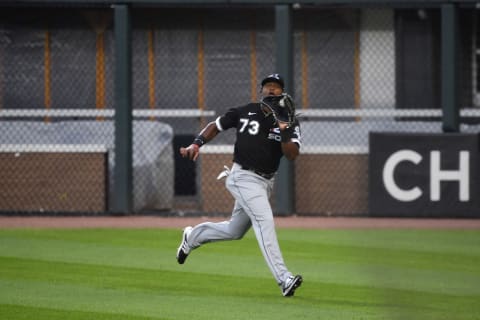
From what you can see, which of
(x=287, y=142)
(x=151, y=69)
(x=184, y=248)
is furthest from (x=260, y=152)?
(x=151, y=69)

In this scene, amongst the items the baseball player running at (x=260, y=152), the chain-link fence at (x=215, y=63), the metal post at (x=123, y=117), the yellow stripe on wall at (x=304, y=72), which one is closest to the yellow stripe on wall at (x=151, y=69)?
the chain-link fence at (x=215, y=63)

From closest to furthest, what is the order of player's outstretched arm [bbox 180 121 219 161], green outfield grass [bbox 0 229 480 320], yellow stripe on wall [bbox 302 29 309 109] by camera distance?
1. green outfield grass [bbox 0 229 480 320]
2. player's outstretched arm [bbox 180 121 219 161]
3. yellow stripe on wall [bbox 302 29 309 109]

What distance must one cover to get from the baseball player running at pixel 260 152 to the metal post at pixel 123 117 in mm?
6590

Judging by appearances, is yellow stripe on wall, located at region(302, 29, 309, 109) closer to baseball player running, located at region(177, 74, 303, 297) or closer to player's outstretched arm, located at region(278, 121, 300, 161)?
baseball player running, located at region(177, 74, 303, 297)

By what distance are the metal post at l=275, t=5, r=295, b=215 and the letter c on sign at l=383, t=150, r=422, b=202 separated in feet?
4.41

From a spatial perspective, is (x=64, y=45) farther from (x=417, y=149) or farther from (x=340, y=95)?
(x=417, y=149)

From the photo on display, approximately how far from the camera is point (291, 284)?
30.2 ft

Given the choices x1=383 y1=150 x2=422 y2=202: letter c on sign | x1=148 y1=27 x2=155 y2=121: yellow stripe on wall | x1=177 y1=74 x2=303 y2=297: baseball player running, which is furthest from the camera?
x1=148 y1=27 x2=155 y2=121: yellow stripe on wall

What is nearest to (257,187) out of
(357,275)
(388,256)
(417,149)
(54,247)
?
(357,275)

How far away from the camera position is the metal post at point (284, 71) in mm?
16438

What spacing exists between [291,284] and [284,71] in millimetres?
7592

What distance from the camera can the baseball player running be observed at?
948cm

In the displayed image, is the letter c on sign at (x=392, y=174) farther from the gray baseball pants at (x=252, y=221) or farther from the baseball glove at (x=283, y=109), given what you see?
the baseball glove at (x=283, y=109)

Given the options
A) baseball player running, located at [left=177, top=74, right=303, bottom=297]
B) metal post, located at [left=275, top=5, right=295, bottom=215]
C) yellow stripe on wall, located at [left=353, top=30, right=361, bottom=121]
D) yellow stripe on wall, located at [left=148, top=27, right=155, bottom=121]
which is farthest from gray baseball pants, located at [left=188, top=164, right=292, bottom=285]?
yellow stripe on wall, located at [left=148, top=27, right=155, bottom=121]
